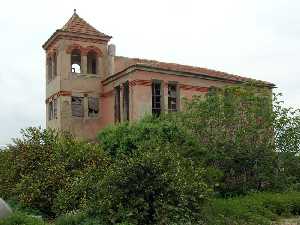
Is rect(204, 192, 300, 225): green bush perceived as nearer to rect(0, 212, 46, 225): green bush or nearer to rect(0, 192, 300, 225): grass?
rect(0, 192, 300, 225): grass

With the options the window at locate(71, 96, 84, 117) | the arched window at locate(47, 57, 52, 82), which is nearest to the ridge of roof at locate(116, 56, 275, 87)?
the window at locate(71, 96, 84, 117)

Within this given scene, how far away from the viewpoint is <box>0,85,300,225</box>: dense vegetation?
12547mm

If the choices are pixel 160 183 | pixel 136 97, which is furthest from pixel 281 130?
pixel 136 97

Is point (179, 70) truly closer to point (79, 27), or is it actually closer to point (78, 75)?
point (78, 75)

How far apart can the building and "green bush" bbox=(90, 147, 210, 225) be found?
1607cm

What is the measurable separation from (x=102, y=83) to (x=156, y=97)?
469cm

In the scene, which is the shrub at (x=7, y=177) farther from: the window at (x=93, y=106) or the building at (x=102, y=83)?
the window at (x=93, y=106)

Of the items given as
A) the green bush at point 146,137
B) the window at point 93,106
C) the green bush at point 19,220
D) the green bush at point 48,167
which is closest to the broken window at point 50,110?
the window at point 93,106

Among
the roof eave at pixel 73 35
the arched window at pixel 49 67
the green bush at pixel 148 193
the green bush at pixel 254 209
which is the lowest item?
the green bush at pixel 254 209

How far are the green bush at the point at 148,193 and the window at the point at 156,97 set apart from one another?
1671cm

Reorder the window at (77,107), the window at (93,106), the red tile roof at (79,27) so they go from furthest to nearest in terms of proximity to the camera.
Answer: the window at (93,106)
the red tile roof at (79,27)
the window at (77,107)

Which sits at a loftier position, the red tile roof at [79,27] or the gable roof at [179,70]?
the red tile roof at [79,27]

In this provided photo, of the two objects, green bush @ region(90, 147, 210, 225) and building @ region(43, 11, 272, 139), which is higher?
building @ region(43, 11, 272, 139)

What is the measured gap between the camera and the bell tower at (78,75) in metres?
32.0
